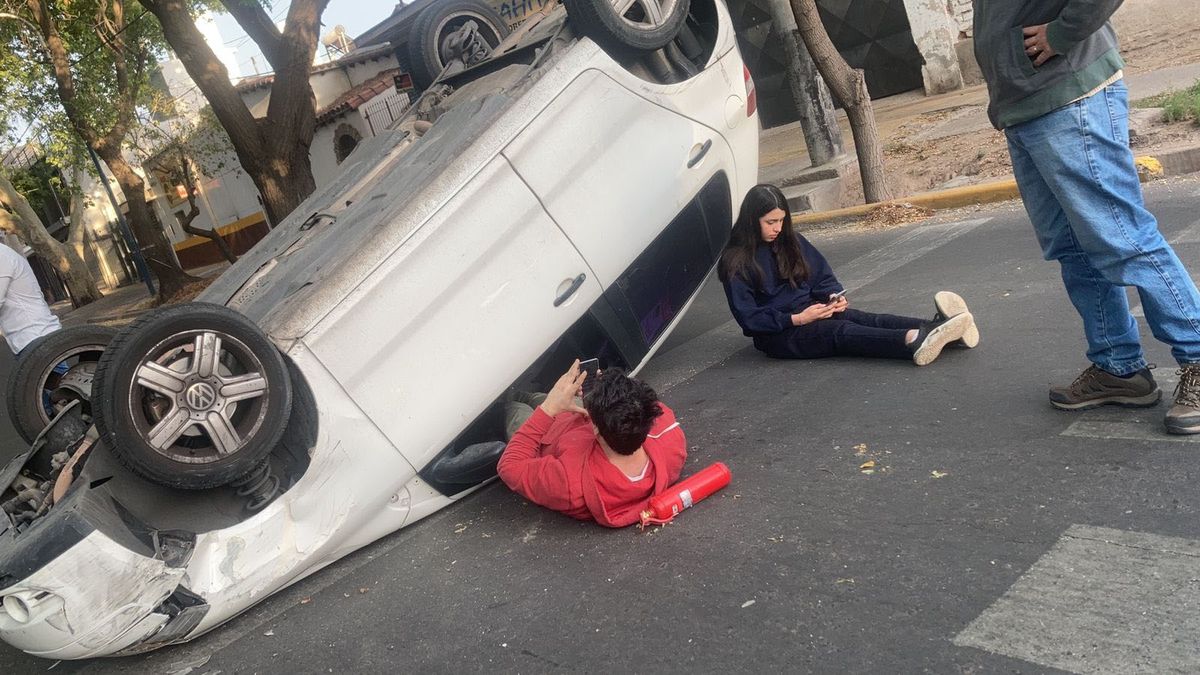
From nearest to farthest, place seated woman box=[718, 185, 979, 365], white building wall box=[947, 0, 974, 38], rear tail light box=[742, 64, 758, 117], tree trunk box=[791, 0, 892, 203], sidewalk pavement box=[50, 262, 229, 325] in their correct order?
seated woman box=[718, 185, 979, 365], rear tail light box=[742, 64, 758, 117], tree trunk box=[791, 0, 892, 203], white building wall box=[947, 0, 974, 38], sidewalk pavement box=[50, 262, 229, 325]

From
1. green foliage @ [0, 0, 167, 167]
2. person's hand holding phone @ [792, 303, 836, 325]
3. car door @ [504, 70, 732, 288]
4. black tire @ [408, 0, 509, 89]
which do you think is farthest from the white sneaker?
green foliage @ [0, 0, 167, 167]

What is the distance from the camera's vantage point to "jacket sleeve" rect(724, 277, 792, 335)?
202 inches

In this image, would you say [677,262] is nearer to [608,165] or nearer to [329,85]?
[608,165]

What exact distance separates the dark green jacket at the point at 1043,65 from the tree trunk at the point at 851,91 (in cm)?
512

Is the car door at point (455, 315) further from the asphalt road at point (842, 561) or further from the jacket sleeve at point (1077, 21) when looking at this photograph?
the jacket sleeve at point (1077, 21)

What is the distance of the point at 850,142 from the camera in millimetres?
12398

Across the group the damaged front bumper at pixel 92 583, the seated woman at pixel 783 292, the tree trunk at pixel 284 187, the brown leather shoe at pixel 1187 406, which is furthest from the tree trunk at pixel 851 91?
the damaged front bumper at pixel 92 583

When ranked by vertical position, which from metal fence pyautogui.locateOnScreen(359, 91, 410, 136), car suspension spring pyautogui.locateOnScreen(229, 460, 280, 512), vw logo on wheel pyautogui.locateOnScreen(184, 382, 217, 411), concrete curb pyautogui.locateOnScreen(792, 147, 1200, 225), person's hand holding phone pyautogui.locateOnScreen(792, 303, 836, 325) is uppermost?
metal fence pyautogui.locateOnScreen(359, 91, 410, 136)

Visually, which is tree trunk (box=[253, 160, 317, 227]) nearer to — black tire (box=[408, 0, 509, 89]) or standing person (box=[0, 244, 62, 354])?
black tire (box=[408, 0, 509, 89])

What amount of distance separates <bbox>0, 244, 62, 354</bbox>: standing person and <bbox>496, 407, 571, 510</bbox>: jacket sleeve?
11.8 ft

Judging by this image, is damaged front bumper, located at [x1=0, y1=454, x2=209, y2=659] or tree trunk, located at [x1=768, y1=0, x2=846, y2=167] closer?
damaged front bumper, located at [x1=0, y1=454, x2=209, y2=659]

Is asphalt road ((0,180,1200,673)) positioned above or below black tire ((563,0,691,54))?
below

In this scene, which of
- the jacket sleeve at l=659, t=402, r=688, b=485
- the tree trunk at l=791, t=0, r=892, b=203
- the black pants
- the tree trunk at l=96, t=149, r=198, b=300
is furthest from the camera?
the tree trunk at l=96, t=149, r=198, b=300

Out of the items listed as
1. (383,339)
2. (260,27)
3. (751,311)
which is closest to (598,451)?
(383,339)
